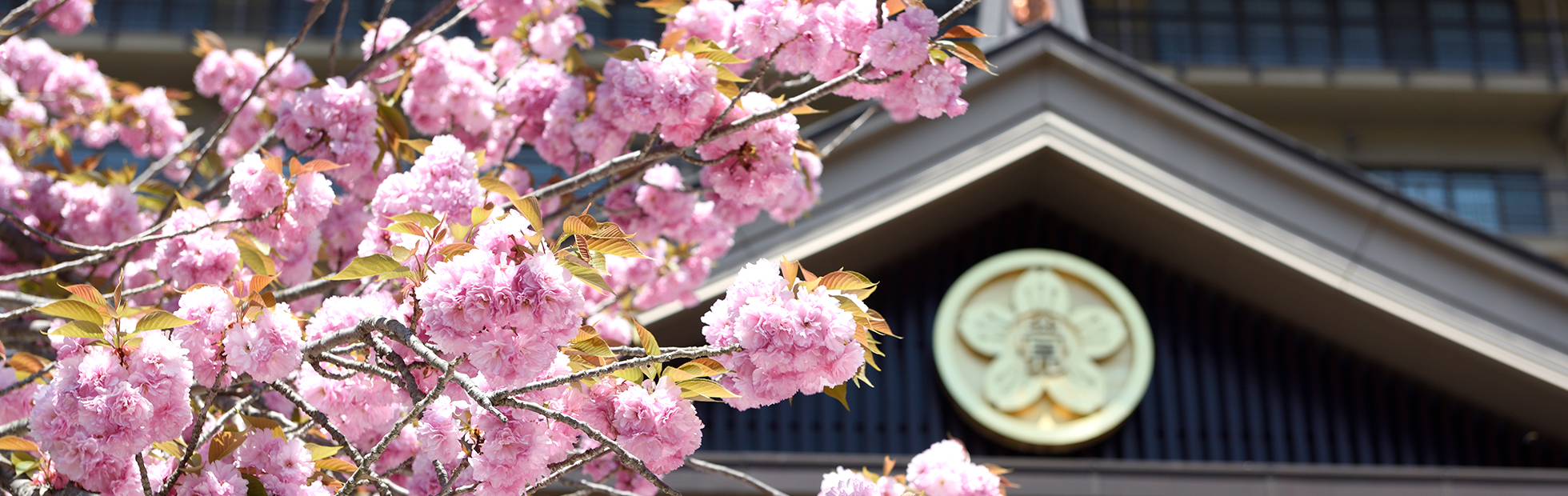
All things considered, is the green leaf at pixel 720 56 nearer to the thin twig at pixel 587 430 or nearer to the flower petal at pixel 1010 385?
the thin twig at pixel 587 430

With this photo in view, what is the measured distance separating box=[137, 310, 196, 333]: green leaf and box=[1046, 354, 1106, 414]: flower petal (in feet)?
22.6

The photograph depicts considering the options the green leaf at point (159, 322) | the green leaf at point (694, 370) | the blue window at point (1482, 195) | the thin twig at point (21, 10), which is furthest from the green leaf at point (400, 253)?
the blue window at point (1482, 195)

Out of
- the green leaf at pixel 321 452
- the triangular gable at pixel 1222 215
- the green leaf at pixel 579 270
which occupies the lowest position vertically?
the green leaf at pixel 321 452

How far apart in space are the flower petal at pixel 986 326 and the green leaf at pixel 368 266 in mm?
6639

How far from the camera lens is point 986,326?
877 centimetres

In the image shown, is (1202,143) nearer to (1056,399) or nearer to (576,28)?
(1056,399)

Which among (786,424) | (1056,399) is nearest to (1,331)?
(786,424)

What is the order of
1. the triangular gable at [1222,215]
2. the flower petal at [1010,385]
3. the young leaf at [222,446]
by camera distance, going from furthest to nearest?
the flower petal at [1010,385], the triangular gable at [1222,215], the young leaf at [222,446]

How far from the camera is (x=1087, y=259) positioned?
366 inches

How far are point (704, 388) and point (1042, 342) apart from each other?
6408 mm

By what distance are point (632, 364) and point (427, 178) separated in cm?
103

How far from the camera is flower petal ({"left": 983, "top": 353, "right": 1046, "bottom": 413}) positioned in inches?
330

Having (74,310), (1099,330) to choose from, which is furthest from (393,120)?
(1099,330)

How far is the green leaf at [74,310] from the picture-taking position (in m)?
2.49
